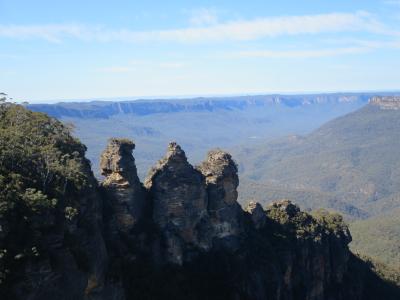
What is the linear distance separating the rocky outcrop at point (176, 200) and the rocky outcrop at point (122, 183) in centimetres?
214

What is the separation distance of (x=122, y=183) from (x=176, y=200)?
16.0ft

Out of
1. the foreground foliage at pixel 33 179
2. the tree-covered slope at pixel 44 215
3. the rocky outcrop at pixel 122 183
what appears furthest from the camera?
the rocky outcrop at pixel 122 183

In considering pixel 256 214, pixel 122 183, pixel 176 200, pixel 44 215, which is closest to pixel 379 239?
pixel 256 214

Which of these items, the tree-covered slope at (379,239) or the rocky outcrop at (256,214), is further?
the tree-covered slope at (379,239)

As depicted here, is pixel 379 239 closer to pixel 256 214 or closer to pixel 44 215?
pixel 256 214

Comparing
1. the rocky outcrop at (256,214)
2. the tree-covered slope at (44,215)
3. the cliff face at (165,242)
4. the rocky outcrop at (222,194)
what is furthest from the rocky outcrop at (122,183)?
the rocky outcrop at (256,214)

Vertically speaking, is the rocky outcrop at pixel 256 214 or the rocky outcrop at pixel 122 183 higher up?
the rocky outcrop at pixel 122 183

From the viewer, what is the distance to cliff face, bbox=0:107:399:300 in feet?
85.6

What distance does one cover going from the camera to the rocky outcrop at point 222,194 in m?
44.3

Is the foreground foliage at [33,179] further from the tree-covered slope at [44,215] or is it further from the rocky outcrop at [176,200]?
the rocky outcrop at [176,200]

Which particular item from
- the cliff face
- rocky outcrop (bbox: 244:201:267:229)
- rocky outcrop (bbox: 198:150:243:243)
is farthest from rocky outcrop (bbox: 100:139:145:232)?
rocky outcrop (bbox: 244:201:267:229)

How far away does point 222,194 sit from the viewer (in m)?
44.9

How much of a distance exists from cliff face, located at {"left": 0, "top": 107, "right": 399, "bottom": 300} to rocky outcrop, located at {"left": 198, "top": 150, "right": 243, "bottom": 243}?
9 cm

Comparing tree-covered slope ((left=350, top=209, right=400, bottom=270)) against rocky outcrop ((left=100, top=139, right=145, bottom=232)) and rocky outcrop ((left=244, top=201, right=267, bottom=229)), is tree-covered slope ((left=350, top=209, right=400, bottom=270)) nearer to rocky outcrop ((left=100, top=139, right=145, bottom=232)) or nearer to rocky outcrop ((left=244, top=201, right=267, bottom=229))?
rocky outcrop ((left=244, top=201, right=267, bottom=229))
